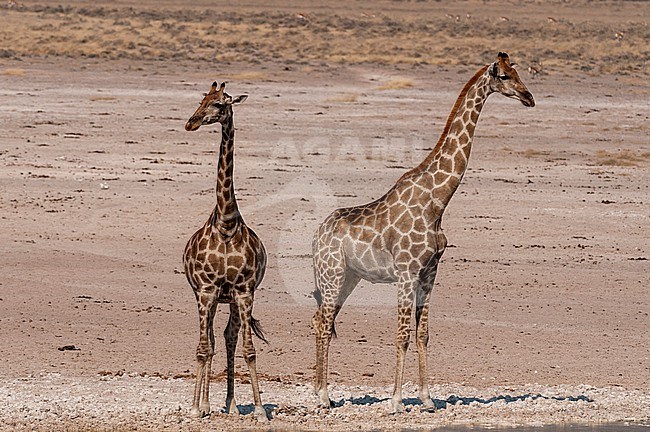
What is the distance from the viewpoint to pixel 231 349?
9906 millimetres

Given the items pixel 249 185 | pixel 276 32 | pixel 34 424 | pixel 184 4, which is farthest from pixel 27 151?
pixel 184 4

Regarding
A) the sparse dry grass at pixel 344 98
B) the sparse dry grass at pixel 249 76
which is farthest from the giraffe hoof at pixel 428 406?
the sparse dry grass at pixel 249 76

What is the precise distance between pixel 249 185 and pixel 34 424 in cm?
1148

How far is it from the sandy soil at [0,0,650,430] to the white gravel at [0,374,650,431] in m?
0.03

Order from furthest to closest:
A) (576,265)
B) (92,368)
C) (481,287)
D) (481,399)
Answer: (576,265)
(481,287)
(92,368)
(481,399)

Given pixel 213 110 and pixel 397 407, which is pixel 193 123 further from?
pixel 397 407

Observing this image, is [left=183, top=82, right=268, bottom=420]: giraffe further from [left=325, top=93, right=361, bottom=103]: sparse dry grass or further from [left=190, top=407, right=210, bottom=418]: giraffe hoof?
[left=325, top=93, right=361, bottom=103]: sparse dry grass

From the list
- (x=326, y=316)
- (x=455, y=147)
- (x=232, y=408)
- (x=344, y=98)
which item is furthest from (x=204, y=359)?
(x=344, y=98)

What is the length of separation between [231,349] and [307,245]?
7.23 metres

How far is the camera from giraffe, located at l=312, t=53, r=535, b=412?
9844 millimetres

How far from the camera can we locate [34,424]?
9773mm

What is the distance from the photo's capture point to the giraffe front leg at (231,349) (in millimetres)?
9820

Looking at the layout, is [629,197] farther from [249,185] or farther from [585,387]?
[585,387]

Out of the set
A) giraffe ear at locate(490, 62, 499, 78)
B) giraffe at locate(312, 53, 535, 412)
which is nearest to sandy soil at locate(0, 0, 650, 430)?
giraffe at locate(312, 53, 535, 412)
